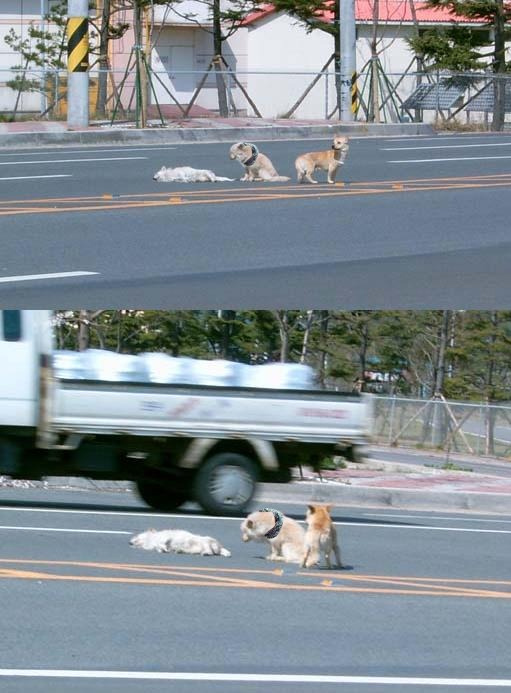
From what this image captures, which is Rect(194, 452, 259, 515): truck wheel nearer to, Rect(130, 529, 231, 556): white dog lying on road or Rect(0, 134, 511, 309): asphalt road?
Rect(0, 134, 511, 309): asphalt road

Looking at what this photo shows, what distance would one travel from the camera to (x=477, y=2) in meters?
41.5

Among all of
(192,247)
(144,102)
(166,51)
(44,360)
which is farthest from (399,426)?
(166,51)

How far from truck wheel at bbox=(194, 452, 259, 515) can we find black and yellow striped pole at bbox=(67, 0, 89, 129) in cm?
1904

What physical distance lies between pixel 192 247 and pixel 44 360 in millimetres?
2822

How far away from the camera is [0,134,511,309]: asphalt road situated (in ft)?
39.0

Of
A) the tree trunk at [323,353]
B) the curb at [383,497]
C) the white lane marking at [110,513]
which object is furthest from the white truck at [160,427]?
the tree trunk at [323,353]

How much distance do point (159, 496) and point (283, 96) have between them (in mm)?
33711

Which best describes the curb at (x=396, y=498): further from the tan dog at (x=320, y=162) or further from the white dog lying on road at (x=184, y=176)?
the white dog lying on road at (x=184, y=176)

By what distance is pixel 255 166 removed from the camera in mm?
19391

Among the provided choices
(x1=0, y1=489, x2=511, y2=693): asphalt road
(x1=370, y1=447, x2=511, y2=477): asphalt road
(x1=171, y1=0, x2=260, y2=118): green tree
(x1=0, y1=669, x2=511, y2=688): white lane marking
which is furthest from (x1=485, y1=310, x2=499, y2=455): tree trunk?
(x1=0, y1=669, x2=511, y2=688): white lane marking

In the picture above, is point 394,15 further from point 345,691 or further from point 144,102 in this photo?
point 345,691

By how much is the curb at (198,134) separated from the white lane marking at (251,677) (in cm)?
2166

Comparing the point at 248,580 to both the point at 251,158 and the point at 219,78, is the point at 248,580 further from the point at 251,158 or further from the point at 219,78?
the point at 219,78

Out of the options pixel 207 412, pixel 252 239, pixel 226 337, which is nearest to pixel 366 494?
pixel 252 239
